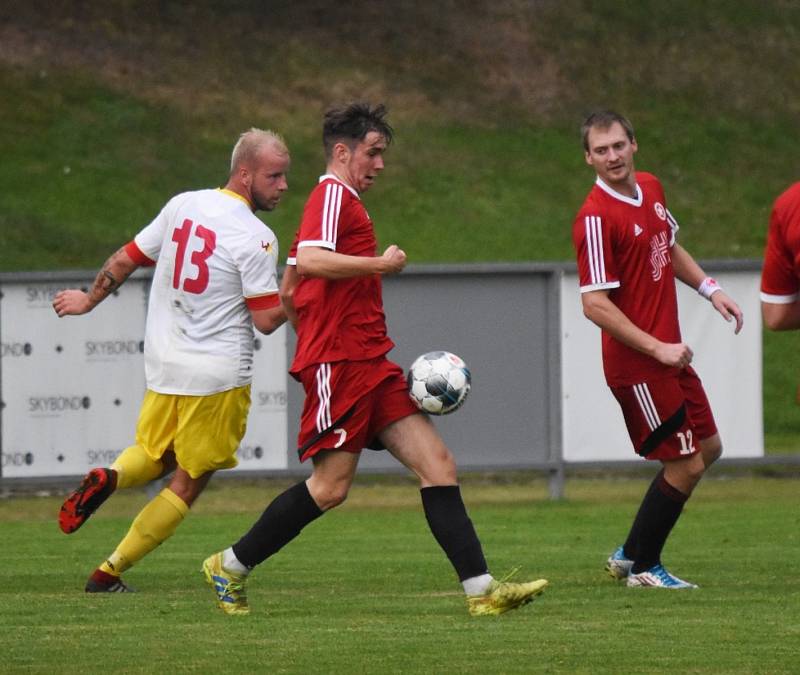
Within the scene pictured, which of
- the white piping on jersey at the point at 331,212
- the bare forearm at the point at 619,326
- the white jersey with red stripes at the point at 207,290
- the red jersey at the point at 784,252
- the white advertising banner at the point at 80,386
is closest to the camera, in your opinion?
the red jersey at the point at 784,252

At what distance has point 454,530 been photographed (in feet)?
24.3

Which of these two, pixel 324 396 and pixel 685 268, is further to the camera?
pixel 685 268

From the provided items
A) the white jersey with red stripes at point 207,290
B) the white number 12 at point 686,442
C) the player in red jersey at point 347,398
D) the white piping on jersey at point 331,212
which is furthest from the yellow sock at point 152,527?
the white number 12 at point 686,442

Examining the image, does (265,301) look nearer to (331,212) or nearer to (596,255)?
(331,212)

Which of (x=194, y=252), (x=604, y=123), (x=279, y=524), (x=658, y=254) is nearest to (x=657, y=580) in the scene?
(x=658, y=254)

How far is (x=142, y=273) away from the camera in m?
13.4

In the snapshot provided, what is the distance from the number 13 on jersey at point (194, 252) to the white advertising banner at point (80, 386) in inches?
201

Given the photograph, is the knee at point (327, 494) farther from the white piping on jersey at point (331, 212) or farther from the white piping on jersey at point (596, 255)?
the white piping on jersey at point (596, 255)

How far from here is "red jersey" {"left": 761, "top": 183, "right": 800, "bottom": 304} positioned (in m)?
6.14

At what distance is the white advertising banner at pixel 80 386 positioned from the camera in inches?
523

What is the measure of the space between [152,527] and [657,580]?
233 centimetres

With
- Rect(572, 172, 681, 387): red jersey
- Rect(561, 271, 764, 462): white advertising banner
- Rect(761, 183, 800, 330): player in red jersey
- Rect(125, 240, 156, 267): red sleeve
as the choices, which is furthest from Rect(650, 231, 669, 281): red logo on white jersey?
Rect(561, 271, 764, 462): white advertising banner

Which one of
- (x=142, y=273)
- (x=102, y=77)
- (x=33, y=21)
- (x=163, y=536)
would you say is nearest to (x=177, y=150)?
(x=102, y=77)

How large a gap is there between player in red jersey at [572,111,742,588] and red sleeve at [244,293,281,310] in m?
1.37
